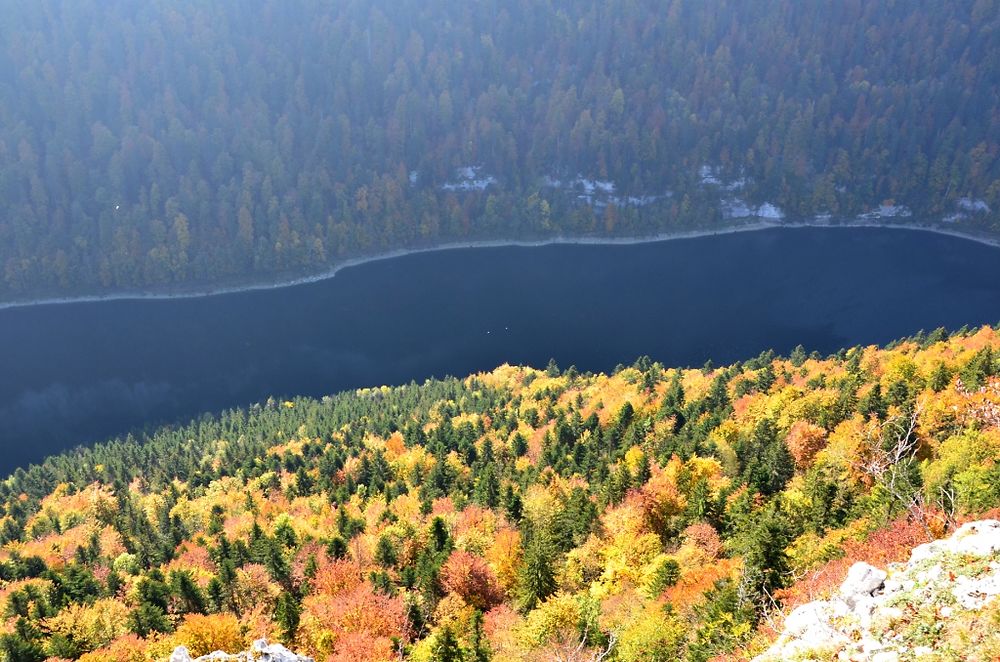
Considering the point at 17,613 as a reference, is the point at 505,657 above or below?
above

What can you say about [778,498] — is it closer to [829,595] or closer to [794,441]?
[794,441]

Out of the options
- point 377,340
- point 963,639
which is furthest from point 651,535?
point 377,340

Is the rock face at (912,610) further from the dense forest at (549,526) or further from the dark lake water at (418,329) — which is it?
the dark lake water at (418,329)

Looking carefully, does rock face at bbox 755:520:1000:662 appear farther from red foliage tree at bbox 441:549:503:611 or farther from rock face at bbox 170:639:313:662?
red foliage tree at bbox 441:549:503:611

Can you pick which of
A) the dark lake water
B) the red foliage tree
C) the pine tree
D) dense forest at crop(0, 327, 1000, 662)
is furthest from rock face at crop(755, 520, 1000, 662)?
the dark lake water

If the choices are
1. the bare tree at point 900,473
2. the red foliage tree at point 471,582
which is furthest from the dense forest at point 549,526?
the bare tree at point 900,473

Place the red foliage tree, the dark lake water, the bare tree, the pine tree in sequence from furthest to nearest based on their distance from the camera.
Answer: the dark lake water, the red foliage tree, the pine tree, the bare tree

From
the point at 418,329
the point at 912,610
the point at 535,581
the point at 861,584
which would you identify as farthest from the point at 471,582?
the point at 418,329
